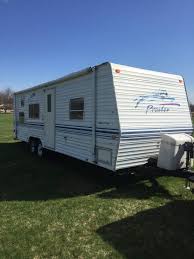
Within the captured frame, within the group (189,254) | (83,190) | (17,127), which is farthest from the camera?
(17,127)

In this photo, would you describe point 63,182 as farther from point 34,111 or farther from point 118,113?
point 34,111

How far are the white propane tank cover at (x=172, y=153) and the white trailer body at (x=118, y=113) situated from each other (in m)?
0.56

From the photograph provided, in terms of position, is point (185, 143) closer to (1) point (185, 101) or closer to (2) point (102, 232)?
(1) point (185, 101)

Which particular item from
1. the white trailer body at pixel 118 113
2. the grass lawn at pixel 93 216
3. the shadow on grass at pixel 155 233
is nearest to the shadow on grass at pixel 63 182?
the grass lawn at pixel 93 216

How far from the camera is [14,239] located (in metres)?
5.07

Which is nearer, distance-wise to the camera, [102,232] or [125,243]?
[125,243]

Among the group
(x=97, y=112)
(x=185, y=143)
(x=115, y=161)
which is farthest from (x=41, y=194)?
(x=185, y=143)

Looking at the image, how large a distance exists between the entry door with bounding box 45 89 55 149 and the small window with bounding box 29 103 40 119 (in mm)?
1005

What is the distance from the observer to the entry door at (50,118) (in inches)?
412

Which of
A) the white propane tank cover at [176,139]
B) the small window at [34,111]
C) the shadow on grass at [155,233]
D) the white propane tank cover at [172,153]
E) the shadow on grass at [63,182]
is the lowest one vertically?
the shadow on grass at [155,233]

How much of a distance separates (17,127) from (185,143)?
9.75 m

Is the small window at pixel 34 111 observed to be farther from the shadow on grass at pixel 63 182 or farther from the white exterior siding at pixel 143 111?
the white exterior siding at pixel 143 111

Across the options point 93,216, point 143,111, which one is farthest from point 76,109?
point 93,216

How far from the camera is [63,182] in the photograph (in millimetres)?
8484
